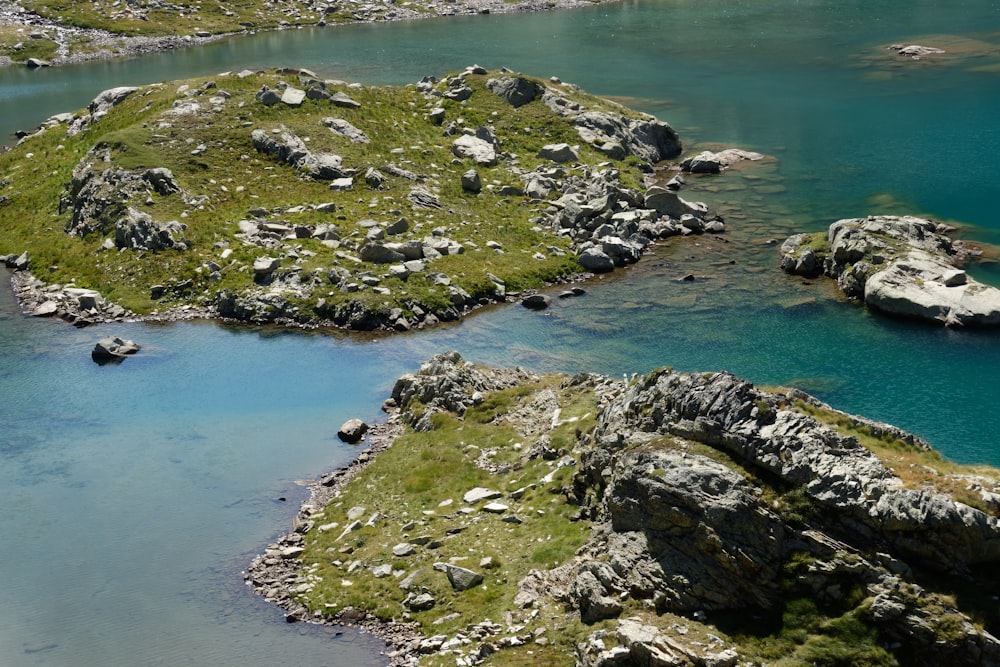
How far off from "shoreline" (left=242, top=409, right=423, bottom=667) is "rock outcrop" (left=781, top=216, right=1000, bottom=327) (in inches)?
1379

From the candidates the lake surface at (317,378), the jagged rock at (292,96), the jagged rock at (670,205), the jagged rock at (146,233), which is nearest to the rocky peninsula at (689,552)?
the lake surface at (317,378)

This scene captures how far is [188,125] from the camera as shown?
3546 inches

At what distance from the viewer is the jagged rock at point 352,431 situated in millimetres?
54312

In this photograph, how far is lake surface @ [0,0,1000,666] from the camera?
42.3 m

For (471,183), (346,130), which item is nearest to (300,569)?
(471,183)

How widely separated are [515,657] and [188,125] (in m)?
70.3

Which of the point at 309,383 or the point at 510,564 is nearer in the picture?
the point at 510,564

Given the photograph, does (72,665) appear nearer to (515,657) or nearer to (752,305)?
(515,657)

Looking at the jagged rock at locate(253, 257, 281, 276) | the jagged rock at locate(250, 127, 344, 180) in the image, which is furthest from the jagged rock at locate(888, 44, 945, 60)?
the jagged rock at locate(253, 257, 281, 276)

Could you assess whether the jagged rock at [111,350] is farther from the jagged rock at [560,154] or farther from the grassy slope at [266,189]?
the jagged rock at [560,154]

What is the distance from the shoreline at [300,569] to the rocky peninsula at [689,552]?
11 centimetres

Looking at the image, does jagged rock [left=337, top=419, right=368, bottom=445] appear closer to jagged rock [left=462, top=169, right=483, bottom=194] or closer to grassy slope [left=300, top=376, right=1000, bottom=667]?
grassy slope [left=300, top=376, right=1000, bottom=667]

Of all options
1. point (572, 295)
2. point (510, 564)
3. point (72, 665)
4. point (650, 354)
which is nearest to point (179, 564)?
point (72, 665)

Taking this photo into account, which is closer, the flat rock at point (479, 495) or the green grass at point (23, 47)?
the flat rock at point (479, 495)
